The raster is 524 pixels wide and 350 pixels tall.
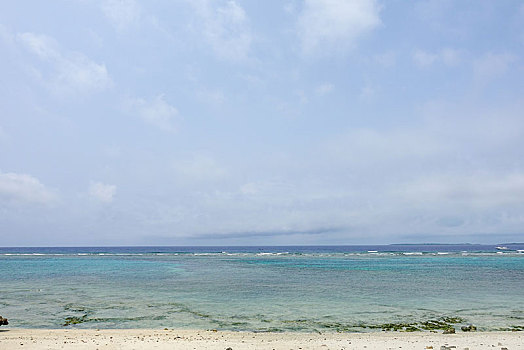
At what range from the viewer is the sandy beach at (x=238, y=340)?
14148mm

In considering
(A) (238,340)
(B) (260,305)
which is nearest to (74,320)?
(A) (238,340)

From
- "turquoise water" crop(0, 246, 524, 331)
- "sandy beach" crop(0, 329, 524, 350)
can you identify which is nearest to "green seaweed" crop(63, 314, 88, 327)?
"turquoise water" crop(0, 246, 524, 331)

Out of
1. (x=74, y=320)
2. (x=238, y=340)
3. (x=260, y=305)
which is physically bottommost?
(x=260, y=305)

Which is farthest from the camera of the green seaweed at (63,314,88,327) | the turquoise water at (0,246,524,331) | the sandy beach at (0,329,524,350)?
the turquoise water at (0,246,524,331)

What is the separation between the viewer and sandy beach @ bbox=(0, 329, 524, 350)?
14148 millimetres

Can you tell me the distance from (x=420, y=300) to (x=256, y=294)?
13190mm

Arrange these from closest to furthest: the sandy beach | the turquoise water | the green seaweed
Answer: the sandy beach → the green seaweed → the turquoise water

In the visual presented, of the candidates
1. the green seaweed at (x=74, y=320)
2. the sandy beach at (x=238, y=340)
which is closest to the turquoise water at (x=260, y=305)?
the green seaweed at (x=74, y=320)

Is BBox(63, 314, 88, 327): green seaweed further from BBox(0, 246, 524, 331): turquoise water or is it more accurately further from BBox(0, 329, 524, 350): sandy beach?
BBox(0, 329, 524, 350): sandy beach

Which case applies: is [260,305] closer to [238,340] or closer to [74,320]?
[238,340]

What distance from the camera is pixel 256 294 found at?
3141 centimetres

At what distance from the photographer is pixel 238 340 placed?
15.7m

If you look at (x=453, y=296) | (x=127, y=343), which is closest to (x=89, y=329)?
(x=127, y=343)

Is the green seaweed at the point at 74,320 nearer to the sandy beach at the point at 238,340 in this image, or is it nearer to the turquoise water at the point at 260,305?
the turquoise water at the point at 260,305
